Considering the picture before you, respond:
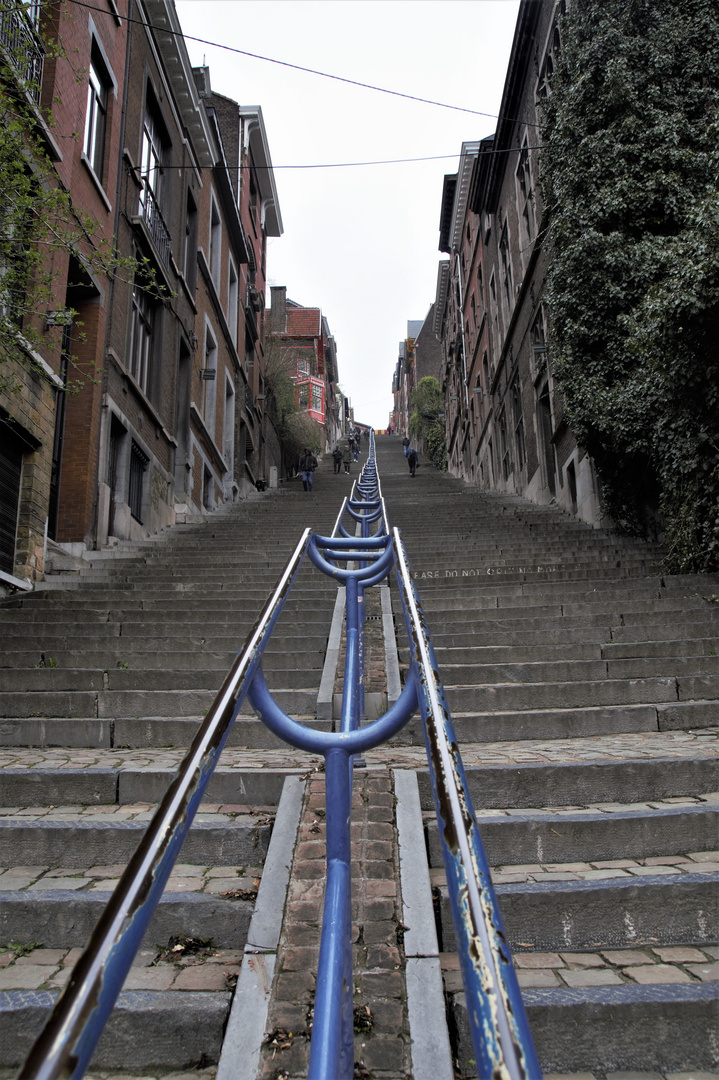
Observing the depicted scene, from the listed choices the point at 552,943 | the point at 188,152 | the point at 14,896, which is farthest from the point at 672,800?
the point at 188,152

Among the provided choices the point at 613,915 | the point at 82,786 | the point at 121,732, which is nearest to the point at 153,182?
the point at 121,732

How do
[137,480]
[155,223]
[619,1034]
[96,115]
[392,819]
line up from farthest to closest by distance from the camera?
[155,223] → [137,480] → [96,115] → [392,819] → [619,1034]

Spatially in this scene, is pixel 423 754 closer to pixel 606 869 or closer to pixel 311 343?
pixel 606 869

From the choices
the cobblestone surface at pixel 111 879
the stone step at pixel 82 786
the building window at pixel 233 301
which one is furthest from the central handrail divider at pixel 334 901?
the building window at pixel 233 301

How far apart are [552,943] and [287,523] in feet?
43.1

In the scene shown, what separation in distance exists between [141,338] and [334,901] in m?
15.0

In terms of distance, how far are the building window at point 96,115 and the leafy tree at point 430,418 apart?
33.2 metres

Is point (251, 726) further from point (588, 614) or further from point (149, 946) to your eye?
point (588, 614)

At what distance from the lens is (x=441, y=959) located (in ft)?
8.44

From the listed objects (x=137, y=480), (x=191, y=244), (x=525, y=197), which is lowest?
(x=137, y=480)

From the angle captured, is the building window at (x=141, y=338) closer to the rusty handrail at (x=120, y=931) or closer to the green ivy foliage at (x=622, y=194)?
the green ivy foliage at (x=622, y=194)

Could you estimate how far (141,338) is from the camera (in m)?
15.1

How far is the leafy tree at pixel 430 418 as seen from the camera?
4644 centimetres

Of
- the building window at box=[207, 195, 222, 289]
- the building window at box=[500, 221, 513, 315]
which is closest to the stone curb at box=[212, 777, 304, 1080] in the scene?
the building window at box=[207, 195, 222, 289]
